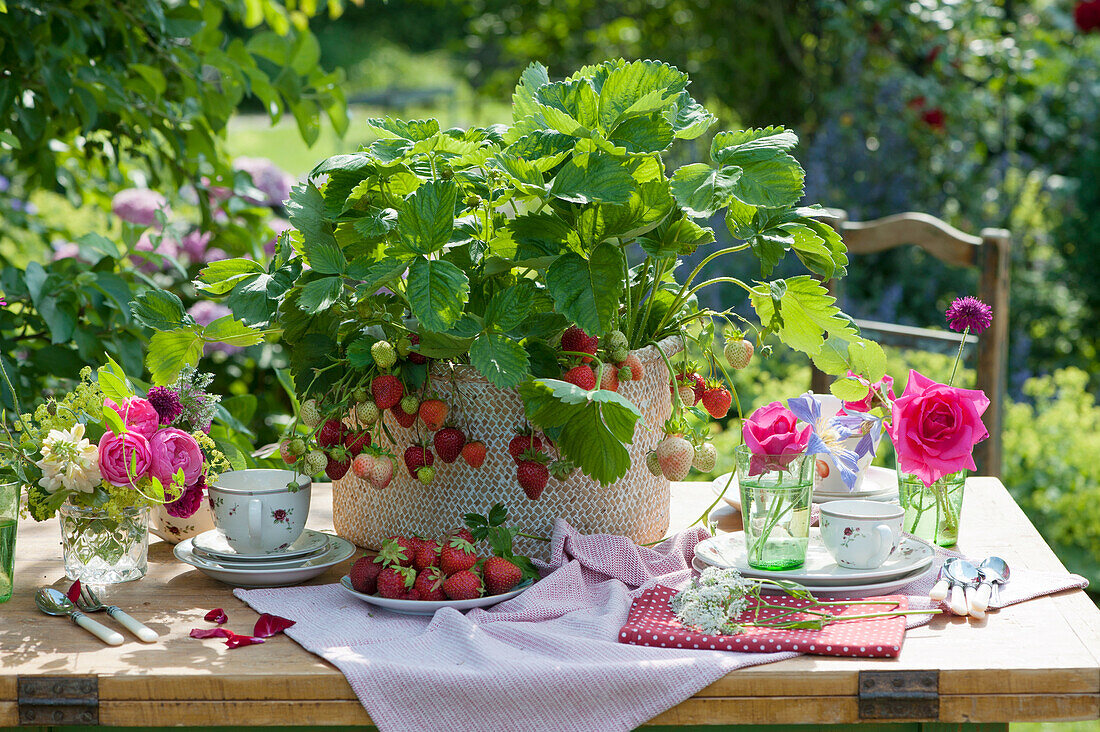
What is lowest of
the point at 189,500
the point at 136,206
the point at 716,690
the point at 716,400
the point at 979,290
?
the point at 716,690

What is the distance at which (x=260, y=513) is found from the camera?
105 centimetres

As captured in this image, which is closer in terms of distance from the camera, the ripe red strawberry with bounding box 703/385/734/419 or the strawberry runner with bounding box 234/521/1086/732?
the strawberry runner with bounding box 234/521/1086/732

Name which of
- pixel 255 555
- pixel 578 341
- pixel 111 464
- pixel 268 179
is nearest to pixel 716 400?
pixel 578 341

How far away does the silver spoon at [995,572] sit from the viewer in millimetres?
1040

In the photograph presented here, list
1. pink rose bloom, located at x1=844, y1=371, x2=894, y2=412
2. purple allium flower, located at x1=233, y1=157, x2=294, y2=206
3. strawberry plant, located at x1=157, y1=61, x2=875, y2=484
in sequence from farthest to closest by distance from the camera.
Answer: purple allium flower, located at x1=233, y1=157, x2=294, y2=206 < pink rose bloom, located at x1=844, y1=371, x2=894, y2=412 < strawberry plant, located at x1=157, y1=61, x2=875, y2=484

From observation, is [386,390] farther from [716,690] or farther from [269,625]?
[716,690]

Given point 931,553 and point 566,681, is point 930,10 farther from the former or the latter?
point 566,681

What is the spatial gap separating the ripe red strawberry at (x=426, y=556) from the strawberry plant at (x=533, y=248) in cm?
10

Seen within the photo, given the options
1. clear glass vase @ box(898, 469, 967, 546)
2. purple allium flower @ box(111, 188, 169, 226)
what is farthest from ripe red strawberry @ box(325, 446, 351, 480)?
purple allium flower @ box(111, 188, 169, 226)

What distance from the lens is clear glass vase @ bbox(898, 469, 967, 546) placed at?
117cm

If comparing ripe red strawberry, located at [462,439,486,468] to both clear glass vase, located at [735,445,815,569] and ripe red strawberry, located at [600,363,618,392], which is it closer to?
ripe red strawberry, located at [600,363,618,392]

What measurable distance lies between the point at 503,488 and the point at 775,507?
275 mm

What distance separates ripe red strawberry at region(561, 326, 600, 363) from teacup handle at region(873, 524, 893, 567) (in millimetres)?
326

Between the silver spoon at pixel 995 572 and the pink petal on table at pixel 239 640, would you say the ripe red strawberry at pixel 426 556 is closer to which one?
the pink petal on table at pixel 239 640
